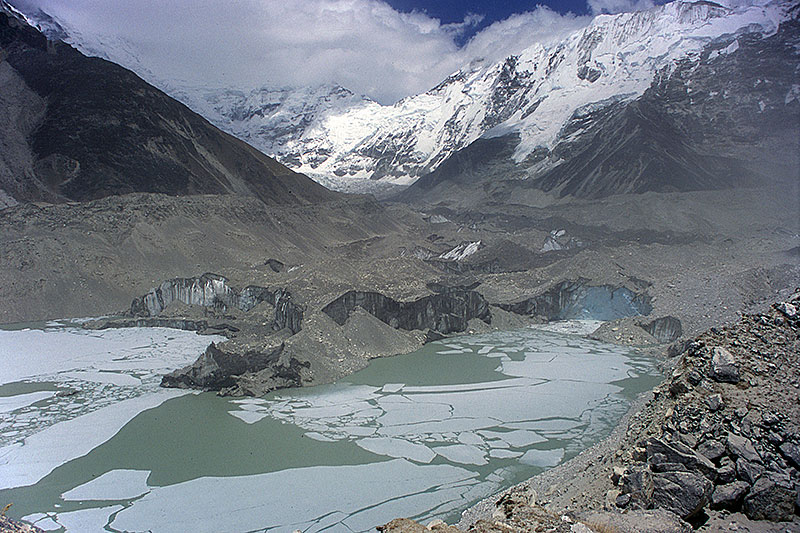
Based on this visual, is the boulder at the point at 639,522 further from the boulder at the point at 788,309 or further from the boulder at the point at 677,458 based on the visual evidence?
the boulder at the point at 788,309

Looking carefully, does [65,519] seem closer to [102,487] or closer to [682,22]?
[102,487]

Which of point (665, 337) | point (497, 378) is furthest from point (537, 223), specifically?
point (497, 378)

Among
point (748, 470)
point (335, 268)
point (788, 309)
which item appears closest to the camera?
point (748, 470)

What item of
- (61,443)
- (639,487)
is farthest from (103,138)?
(639,487)

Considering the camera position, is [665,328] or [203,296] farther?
[203,296]

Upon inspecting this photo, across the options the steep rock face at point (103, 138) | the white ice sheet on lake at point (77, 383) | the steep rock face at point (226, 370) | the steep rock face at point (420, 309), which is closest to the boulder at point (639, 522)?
the white ice sheet on lake at point (77, 383)

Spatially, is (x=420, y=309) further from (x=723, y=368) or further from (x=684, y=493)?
(x=684, y=493)
